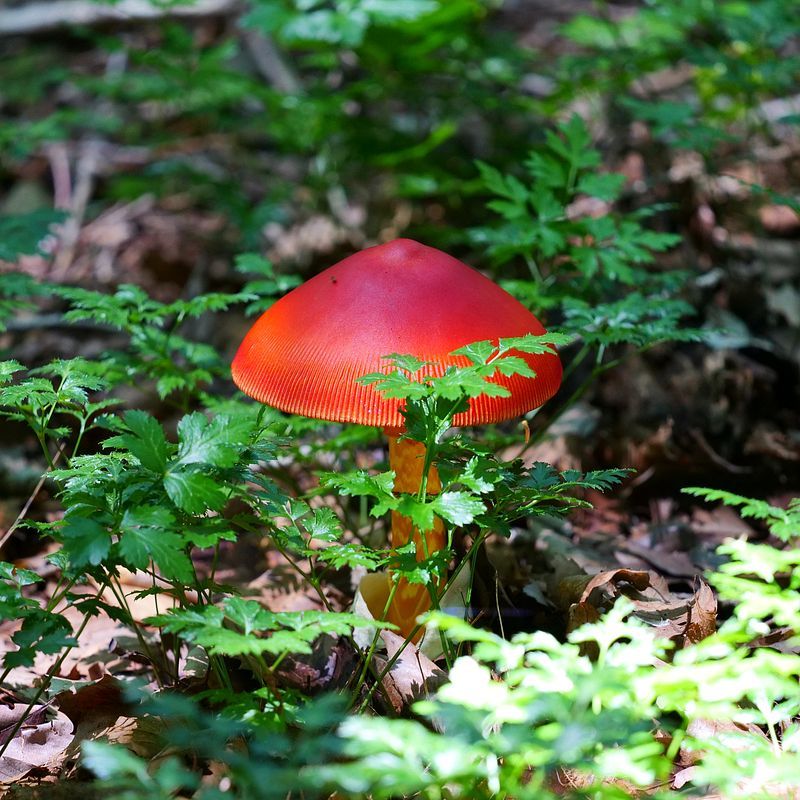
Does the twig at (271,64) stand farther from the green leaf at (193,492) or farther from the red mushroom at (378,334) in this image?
the green leaf at (193,492)

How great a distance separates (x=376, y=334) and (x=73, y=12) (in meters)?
7.33

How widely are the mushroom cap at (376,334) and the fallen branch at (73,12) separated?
19.9ft

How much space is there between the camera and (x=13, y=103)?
8266 mm

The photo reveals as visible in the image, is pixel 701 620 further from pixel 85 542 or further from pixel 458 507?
pixel 85 542

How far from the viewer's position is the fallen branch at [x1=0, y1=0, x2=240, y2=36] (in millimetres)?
7414

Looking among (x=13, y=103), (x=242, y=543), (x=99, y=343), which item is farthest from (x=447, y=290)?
(x=13, y=103)

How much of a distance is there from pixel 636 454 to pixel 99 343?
283cm

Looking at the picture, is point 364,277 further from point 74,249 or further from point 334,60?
point 74,249

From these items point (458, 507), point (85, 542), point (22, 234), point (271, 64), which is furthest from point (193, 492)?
point (271, 64)

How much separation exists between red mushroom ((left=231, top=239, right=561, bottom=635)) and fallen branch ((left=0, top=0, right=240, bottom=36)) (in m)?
6.04

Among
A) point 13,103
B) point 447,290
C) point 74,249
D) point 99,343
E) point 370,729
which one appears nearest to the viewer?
point 370,729

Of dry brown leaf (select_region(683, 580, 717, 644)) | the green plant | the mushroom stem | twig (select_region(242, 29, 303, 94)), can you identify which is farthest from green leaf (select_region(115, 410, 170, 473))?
twig (select_region(242, 29, 303, 94))

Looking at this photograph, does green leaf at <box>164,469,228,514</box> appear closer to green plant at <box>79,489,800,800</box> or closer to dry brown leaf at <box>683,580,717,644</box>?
green plant at <box>79,489,800,800</box>

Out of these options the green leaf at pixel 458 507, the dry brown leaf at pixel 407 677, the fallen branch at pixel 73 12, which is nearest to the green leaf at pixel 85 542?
the green leaf at pixel 458 507
